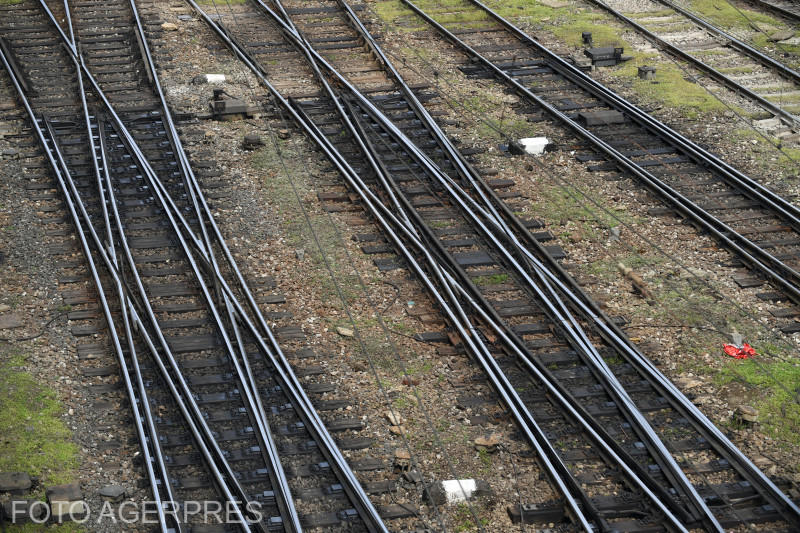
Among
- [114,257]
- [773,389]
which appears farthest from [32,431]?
[773,389]

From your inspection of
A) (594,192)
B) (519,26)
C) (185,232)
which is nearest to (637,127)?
(594,192)

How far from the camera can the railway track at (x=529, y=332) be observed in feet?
34.3

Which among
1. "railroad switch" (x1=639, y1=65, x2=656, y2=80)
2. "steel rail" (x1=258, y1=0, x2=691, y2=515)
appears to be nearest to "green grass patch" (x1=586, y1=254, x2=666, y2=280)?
"steel rail" (x1=258, y1=0, x2=691, y2=515)

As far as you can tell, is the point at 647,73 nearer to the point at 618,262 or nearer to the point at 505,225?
the point at 505,225

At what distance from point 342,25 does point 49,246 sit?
10.4 m

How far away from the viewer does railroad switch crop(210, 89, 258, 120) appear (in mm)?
18688

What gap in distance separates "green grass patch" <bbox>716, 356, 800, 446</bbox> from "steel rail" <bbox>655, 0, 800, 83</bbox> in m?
9.70

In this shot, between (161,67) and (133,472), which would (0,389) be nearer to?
(133,472)

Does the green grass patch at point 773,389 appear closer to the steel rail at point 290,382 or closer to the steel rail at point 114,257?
the steel rail at point 290,382

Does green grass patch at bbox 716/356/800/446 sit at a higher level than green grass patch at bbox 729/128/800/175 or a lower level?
lower

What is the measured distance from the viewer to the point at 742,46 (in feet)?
72.1

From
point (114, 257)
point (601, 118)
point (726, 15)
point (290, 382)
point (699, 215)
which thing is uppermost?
point (726, 15)

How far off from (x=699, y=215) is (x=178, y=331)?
7.84 m

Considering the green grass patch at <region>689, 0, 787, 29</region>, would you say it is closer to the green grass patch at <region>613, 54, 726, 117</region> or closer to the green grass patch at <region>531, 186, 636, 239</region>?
the green grass patch at <region>613, 54, 726, 117</region>
